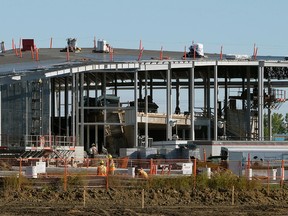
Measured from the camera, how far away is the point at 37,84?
8656 cm

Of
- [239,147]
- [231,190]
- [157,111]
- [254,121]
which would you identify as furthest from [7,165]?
[254,121]

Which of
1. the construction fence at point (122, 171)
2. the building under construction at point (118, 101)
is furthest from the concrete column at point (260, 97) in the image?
the construction fence at point (122, 171)

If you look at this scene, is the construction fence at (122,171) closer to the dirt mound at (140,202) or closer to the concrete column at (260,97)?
the dirt mound at (140,202)

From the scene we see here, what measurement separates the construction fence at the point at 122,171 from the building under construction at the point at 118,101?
1189 centimetres

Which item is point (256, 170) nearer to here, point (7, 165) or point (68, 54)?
point (7, 165)

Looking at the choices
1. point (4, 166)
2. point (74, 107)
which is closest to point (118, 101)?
point (74, 107)

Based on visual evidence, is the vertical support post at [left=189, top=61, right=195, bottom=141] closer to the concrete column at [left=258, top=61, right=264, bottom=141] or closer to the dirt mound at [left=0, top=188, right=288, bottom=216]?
the concrete column at [left=258, top=61, right=264, bottom=141]

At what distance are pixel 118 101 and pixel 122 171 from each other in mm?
37095

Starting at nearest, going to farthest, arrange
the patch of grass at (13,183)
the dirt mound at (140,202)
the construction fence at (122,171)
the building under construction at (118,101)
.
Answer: the dirt mound at (140,202) → the patch of grass at (13,183) → the construction fence at (122,171) → the building under construction at (118,101)

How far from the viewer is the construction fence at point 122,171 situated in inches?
2097

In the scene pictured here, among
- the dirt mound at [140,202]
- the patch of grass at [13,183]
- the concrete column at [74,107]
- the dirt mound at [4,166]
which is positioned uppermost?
the concrete column at [74,107]

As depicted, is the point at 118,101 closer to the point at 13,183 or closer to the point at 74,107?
the point at 74,107

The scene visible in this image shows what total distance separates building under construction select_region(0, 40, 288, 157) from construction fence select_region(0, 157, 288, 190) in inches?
468

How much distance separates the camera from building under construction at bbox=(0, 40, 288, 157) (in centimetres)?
8581
